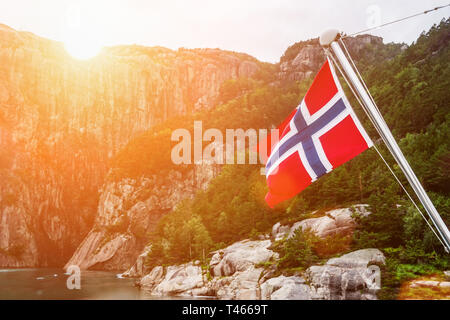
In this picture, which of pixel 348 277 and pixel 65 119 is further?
pixel 65 119

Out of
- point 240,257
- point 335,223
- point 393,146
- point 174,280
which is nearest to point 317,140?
point 393,146

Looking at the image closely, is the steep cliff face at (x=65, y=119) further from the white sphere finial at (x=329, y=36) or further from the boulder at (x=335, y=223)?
the white sphere finial at (x=329, y=36)

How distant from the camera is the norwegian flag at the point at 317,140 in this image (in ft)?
19.7

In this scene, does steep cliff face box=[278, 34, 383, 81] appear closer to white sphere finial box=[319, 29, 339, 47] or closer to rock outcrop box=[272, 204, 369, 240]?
rock outcrop box=[272, 204, 369, 240]

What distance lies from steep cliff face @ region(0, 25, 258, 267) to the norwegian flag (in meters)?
89.6

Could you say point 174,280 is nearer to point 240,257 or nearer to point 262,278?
point 240,257

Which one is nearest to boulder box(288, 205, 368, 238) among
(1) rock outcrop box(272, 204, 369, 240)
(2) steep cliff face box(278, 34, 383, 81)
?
(1) rock outcrop box(272, 204, 369, 240)

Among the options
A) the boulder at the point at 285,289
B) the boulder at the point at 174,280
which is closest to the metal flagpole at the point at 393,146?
the boulder at the point at 285,289

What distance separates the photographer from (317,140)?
21.5ft

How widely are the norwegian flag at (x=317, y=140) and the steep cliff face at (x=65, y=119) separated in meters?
89.6

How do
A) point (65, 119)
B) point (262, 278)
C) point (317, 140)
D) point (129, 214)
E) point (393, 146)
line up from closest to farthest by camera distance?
point (393, 146), point (317, 140), point (262, 278), point (129, 214), point (65, 119)

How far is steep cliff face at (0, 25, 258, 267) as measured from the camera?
84.7m

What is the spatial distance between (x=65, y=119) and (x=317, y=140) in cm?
9926

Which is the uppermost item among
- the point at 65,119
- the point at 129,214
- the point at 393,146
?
the point at 65,119
